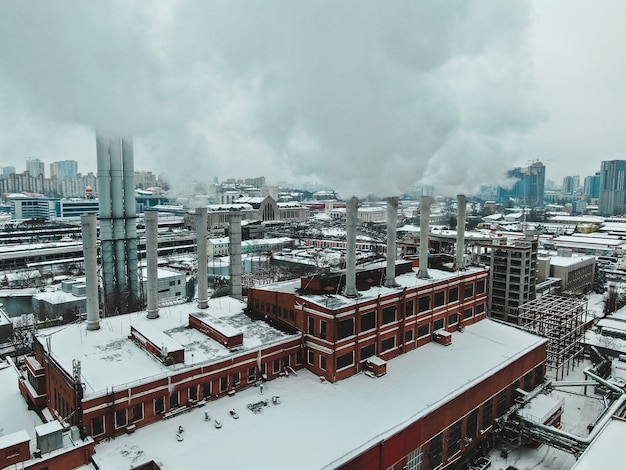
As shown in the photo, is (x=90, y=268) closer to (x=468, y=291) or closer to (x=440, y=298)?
(x=440, y=298)

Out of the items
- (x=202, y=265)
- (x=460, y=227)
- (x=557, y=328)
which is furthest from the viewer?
(x=460, y=227)

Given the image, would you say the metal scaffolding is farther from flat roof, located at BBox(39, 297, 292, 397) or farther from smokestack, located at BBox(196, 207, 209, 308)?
smokestack, located at BBox(196, 207, 209, 308)

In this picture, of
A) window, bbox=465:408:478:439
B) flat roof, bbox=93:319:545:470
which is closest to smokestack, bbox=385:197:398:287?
flat roof, bbox=93:319:545:470

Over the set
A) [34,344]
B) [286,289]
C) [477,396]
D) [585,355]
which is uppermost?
[286,289]

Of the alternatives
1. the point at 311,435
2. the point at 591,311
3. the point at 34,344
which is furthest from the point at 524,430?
the point at 591,311

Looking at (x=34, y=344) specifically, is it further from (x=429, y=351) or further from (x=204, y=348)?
(x=429, y=351)

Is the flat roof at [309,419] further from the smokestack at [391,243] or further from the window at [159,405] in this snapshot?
the smokestack at [391,243]

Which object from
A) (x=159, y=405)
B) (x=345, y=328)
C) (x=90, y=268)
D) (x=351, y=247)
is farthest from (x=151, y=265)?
Result: (x=345, y=328)

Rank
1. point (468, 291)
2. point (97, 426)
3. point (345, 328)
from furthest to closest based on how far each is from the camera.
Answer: point (468, 291) → point (345, 328) → point (97, 426)
